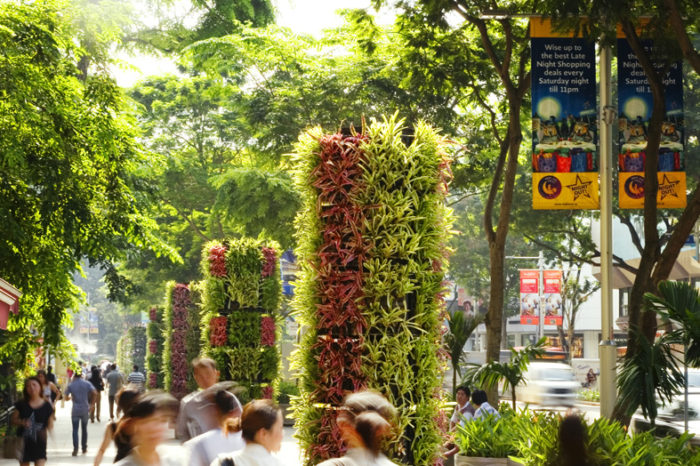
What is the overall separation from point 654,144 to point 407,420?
6239 mm

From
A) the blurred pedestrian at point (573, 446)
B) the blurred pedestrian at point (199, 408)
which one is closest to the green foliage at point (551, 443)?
the blurred pedestrian at point (573, 446)

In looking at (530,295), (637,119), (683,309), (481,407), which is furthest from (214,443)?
(530,295)

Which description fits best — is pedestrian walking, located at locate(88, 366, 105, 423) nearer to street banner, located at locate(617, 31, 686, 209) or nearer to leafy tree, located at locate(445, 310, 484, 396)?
leafy tree, located at locate(445, 310, 484, 396)

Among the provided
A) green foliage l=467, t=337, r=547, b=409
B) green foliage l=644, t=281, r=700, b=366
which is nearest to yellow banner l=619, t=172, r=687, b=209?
green foliage l=467, t=337, r=547, b=409

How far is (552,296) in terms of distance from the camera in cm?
5569

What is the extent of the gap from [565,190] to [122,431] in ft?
34.1

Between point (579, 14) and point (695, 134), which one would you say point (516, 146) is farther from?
point (695, 134)

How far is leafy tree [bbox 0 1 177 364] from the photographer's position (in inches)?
580

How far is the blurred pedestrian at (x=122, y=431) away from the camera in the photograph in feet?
18.2

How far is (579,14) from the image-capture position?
44.0 ft

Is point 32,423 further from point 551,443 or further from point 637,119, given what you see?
point 637,119

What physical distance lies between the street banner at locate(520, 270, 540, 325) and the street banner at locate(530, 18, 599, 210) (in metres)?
39.2

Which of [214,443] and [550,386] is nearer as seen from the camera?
[214,443]

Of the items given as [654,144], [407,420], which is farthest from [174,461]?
[654,144]
